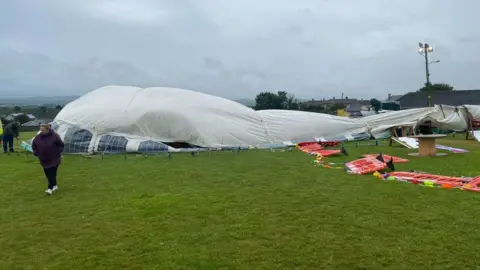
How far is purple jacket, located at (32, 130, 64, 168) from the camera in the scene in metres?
7.84

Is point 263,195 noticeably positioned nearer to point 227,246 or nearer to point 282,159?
point 227,246

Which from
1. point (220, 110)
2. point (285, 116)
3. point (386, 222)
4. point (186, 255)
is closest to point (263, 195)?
point (386, 222)

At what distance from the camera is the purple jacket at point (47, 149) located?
7.84 meters

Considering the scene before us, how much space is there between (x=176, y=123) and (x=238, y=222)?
10378 millimetres

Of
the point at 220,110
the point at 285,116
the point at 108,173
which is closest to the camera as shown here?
the point at 108,173

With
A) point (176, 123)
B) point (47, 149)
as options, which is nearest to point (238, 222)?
point (47, 149)

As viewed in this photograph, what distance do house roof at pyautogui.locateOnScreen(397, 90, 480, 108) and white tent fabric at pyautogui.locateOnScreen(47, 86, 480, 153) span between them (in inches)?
1438

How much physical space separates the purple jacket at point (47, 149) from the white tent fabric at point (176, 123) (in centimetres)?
639

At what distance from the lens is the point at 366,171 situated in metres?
9.02

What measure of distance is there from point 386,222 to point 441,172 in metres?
4.61

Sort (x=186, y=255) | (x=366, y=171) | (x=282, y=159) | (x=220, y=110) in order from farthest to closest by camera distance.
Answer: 1. (x=220, y=110)
2. (x=282, y=159)
3. (x=366, y=171)
4. (x=186, y=255)

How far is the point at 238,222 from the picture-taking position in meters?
5.41

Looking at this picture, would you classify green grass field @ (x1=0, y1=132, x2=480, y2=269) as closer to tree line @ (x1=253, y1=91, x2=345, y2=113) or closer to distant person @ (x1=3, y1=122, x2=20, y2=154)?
distant person @ (x1=3, y1=122, x2=20, y2=154)

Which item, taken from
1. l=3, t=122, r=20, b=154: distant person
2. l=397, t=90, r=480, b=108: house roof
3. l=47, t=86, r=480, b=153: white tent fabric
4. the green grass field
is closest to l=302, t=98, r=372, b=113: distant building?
l=397, t=90, r=480, b=108: house roof
